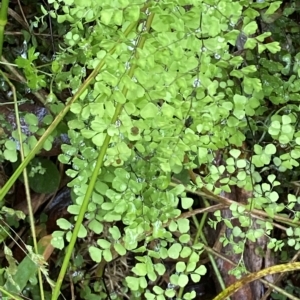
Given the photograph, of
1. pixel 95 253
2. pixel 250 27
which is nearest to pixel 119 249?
pixel 95 253

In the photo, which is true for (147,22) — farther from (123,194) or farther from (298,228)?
(298,228)

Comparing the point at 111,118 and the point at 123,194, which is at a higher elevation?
the point at 111,118

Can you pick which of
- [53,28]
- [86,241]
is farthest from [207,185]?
[53,28]

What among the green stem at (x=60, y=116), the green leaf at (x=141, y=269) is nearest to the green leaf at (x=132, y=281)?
the green leaf at (x=141, y=269)

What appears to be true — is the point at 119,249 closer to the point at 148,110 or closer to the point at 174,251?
the point at 174,251

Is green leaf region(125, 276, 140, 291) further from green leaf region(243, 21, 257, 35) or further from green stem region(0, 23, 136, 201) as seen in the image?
green leaf region(243, 21, 257, 35)

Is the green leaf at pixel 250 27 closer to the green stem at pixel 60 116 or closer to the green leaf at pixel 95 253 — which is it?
the green stem at pixel 60 116

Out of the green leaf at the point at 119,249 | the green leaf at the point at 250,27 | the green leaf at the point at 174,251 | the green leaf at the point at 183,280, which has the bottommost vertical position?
the green leaf at the point at 183,280

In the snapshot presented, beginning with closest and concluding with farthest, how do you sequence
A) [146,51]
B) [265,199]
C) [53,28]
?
[146,51]
[265,199]
[53,28]

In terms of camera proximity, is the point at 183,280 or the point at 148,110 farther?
the point at 183,280

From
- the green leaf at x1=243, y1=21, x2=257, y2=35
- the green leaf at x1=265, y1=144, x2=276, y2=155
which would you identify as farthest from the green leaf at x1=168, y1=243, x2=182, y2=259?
the green leaf at x1=243, y1=21, x2=257, y2=35

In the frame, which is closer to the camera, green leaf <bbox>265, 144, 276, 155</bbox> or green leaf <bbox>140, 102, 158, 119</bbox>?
green leaf <bbox>140, 102, 158, 119</bbox>
